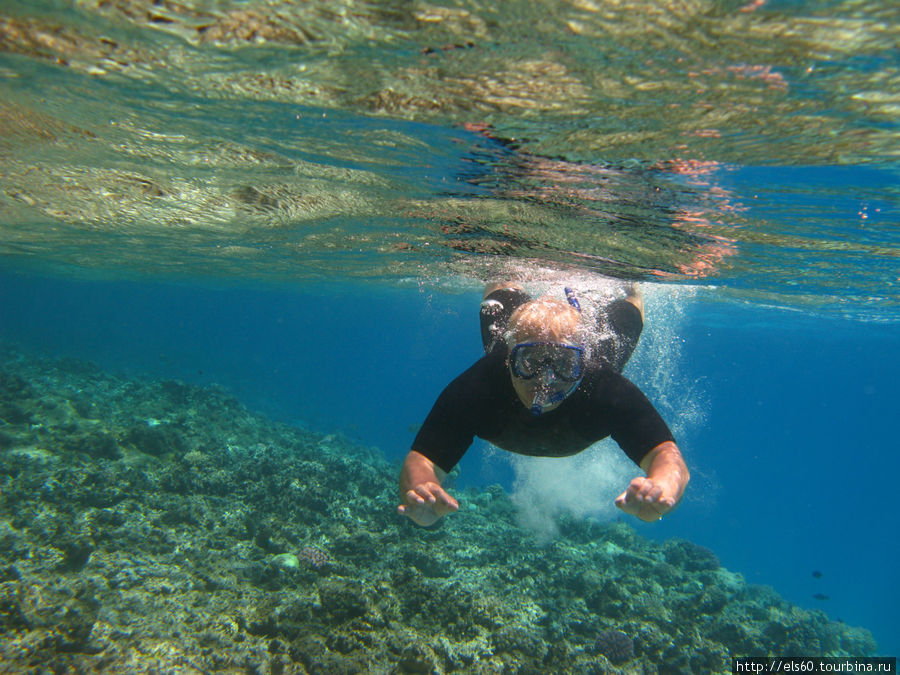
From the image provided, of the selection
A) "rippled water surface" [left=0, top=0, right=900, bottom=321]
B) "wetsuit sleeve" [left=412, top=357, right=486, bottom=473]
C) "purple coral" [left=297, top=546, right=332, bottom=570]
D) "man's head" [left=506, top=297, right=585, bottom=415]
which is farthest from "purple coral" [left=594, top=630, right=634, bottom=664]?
"rippled water surface" [left=0, top=0, right=900, bottom=321]

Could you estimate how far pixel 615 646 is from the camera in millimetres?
8930

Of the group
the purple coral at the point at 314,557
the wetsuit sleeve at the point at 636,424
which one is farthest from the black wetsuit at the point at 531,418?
the purple coral at the point at 314,557

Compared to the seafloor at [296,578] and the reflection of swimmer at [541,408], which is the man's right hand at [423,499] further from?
the seafloor at [296,578]

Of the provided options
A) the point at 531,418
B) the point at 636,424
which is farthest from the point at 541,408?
the point at 636,424

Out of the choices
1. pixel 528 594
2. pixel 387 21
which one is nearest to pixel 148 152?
pixel 387 21

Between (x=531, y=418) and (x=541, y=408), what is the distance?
328 mm

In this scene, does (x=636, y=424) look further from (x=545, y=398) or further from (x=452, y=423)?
(x=452, y=423)

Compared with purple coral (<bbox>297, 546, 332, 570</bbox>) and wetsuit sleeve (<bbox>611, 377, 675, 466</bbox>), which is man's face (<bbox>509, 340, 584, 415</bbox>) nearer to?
wetsuit sleeve (<bbox>611, 377, 675, 466</bbox>)

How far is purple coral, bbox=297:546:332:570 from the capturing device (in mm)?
9956

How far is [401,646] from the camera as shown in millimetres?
7270

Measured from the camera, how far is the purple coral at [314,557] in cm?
996

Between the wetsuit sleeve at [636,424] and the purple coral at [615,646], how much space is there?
271 inches

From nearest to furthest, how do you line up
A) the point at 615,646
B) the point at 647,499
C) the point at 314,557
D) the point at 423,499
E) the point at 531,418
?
the point at 647,499 < the point at 423,499 < the point at 531,418 < the point at 615,646 < the point at 314,557

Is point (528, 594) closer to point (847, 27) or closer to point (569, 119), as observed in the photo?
point (569, 119)
